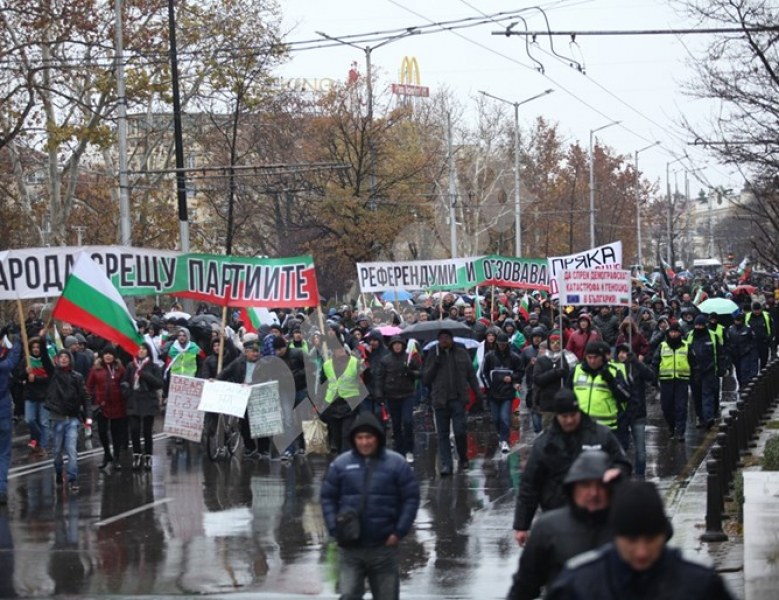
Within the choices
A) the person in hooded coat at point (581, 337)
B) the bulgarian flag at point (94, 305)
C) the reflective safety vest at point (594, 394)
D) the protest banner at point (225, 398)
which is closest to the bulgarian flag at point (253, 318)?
the person in hooded coat at point (581, 337)

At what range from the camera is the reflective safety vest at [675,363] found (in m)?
20.4

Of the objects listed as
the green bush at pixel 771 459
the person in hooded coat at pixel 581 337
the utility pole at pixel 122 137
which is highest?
the utility pole at pixel 122 137

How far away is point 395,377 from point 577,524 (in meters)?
11.4

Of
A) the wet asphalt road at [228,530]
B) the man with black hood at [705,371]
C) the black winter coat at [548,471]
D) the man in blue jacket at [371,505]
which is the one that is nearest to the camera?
the man in blue jacket at [371,505]

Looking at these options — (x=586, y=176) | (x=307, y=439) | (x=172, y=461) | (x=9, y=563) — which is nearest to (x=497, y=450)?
(x=307, y=439)

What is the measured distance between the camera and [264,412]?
19.0 metres

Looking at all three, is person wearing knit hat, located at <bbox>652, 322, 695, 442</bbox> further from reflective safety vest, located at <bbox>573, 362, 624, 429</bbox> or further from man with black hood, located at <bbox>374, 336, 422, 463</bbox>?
reflective safety vest, located at <bbox>573, 362, 624, 429</bbox>

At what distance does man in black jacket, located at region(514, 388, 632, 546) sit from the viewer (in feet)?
28.3

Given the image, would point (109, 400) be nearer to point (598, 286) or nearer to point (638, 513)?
point (598, 286)

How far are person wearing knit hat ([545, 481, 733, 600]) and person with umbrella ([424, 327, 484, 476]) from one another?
468 inches

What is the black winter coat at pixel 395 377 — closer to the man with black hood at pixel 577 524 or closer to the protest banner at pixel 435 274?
the protest banner at pixel 435 274

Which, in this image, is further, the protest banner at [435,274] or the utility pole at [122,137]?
the utility pole at [122,137]

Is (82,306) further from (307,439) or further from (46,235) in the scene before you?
(46,235)

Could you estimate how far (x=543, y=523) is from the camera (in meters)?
6.68
